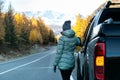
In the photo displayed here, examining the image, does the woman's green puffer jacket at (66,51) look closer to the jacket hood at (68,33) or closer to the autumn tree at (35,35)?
the jacket hood at (68,33)

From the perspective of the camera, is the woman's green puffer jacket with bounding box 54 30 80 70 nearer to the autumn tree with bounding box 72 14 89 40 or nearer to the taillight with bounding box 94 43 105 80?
the taillight with bounding box 94 43 105 80

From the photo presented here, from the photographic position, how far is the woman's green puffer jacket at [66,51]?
9375 millimetres

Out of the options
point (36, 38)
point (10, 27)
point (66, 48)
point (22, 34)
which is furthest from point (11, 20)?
point (66, 48)

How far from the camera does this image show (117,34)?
5.89 m

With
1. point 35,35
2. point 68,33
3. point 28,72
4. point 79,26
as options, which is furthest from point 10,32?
point 68,33

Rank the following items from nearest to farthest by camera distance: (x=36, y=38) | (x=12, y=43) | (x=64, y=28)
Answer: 1. (x=64, y=28)
2. (x=12, y=43)
3. (x=36, y=38)

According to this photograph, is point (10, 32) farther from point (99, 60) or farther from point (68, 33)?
point (99, 60)

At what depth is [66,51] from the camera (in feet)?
31.1

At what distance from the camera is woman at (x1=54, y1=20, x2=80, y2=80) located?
9.36 metres

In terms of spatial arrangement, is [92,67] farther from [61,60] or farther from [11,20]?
[11,20]

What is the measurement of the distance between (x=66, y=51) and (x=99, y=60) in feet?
11.9

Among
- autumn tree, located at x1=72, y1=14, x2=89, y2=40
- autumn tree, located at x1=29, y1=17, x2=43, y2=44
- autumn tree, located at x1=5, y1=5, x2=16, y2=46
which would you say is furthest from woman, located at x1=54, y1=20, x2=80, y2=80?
autumn tree, located at x1=29, y1=17, x2=43, y2=44

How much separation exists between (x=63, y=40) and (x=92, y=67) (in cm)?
326

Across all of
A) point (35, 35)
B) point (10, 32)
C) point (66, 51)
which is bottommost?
point (35, 35)
